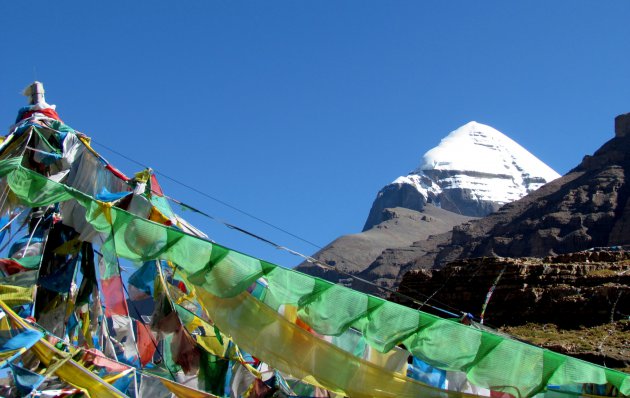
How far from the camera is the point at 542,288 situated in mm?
49875

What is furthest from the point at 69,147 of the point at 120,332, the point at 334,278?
the point at 334,278

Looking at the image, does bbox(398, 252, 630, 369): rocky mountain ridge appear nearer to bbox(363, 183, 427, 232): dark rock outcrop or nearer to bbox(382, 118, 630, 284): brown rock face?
bbox(382, 118, 630, 284): brown rock face

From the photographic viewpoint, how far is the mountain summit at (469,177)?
525 ft

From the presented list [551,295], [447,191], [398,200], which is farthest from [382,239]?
[551,295]

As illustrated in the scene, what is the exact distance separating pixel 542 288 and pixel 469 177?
11963cm

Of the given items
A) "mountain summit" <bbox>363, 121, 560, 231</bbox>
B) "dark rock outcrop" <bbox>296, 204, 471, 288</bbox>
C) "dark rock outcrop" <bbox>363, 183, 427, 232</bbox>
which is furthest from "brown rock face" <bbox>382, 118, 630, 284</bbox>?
"dark rock outcrop" <bbox>363, 183, 427, 232</bbox>

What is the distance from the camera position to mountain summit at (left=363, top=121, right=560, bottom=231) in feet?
525

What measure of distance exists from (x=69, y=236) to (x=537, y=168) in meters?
169

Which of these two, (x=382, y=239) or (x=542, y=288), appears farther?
(x=382, y=239)

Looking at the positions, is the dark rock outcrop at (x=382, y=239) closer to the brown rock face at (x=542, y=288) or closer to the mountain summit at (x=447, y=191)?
the mountain summit at (x=447, y=191)

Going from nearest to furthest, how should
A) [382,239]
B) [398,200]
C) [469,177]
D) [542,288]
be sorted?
1. [542,288]
2. [382,239]
3. [398,200]
4. [469,177]

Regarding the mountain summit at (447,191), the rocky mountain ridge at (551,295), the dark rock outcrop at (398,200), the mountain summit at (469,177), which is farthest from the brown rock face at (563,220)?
the dark rock outcrop at (398,200)

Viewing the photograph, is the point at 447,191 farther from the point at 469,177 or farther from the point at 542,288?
the point at 542,288

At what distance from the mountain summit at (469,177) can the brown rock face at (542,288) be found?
315 feet
